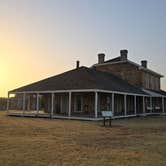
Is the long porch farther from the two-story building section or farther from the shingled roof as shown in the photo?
the shingled roof

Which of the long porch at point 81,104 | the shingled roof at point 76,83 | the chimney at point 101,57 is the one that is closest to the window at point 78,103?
the long porch at point 81,104

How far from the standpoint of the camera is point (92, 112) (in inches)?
926

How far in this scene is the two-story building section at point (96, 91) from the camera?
2116 cm

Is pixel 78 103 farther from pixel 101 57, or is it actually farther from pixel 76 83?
pixel 101 57

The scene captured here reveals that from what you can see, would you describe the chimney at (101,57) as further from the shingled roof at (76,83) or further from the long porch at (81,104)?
the shingled roof at (76,83)

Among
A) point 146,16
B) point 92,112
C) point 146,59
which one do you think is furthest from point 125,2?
point 146,59

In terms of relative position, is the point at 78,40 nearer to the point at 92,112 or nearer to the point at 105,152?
the point at 92,112

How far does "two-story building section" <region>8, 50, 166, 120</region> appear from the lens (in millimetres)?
21156

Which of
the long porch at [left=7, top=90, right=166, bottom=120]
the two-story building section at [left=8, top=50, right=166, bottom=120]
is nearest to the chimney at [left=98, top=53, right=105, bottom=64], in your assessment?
the two-story building section at [left=8, top=50, right=166, bottom=120]

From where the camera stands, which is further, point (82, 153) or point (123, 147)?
point (123, 147)

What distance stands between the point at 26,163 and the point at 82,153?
1789 millimetres

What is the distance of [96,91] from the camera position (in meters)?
19.1

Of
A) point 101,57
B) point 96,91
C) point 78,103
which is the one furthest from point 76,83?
point 101,57

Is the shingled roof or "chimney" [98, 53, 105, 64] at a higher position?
"chimney" [98, 53, 105, 64]
